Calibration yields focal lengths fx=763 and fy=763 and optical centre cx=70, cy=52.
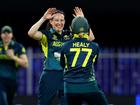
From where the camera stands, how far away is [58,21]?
11.0 meters

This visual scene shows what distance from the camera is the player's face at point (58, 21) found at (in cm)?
1094

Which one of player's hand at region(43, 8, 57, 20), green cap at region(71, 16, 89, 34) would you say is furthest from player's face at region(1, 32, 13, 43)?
green cap at region(71, 16, 89, 34)

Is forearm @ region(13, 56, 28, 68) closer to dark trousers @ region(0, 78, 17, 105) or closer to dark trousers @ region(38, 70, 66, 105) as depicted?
dark trousers @ region(0, 78, 17, 105)

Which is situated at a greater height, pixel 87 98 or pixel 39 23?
pixel 39 23

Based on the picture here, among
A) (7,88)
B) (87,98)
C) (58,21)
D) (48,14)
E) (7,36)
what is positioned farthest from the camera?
(7,36)

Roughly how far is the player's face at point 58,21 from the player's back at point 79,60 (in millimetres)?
1602

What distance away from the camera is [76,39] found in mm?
9391

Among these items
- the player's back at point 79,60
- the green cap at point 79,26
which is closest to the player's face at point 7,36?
the green cap at point 79,26

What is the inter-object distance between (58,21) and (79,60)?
71.0 inches

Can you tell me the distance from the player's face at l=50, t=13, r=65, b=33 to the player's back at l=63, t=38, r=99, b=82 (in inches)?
63.1

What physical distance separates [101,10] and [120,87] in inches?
90.9

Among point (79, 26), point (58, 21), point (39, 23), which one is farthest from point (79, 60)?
point (58, 21)

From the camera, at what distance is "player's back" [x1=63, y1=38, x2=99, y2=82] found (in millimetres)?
9258

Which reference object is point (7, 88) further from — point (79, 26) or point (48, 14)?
point (79, 26)
